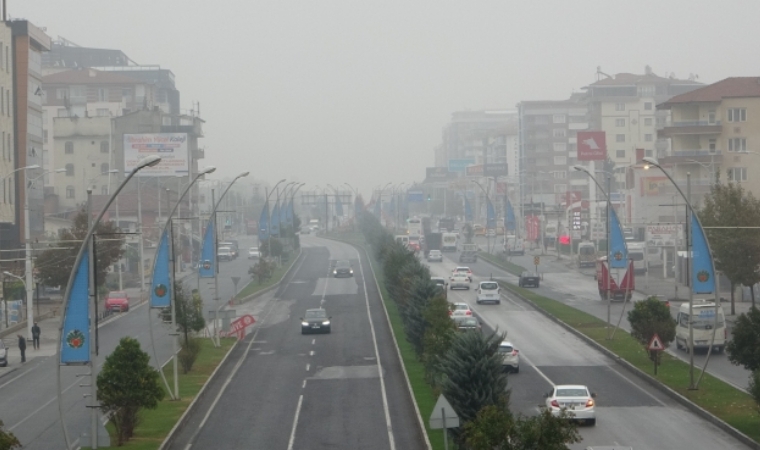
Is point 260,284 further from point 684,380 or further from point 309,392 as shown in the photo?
point 684,380

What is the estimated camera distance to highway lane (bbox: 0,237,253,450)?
3011 cm

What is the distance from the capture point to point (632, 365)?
3959 cm

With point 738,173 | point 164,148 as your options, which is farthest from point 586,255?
point 164,148

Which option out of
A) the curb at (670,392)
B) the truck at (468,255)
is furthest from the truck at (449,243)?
the curb at (670,392)

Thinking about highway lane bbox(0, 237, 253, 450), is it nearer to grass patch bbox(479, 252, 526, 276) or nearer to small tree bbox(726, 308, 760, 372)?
small tree bbox(726, 308, 760, 372)

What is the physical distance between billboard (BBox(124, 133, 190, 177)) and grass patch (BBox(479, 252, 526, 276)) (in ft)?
98.5

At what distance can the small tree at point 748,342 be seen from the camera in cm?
3066

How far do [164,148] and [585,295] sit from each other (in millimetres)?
50138

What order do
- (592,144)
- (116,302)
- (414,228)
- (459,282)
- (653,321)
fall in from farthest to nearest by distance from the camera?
(414,228), (592,144), (459,282), (116,302), (653,321)

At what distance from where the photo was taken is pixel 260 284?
3238 inches

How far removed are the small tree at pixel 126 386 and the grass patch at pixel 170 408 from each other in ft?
1.97

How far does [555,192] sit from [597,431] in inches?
6359

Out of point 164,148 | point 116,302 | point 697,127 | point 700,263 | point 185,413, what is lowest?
point 185,413

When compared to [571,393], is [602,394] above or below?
below
